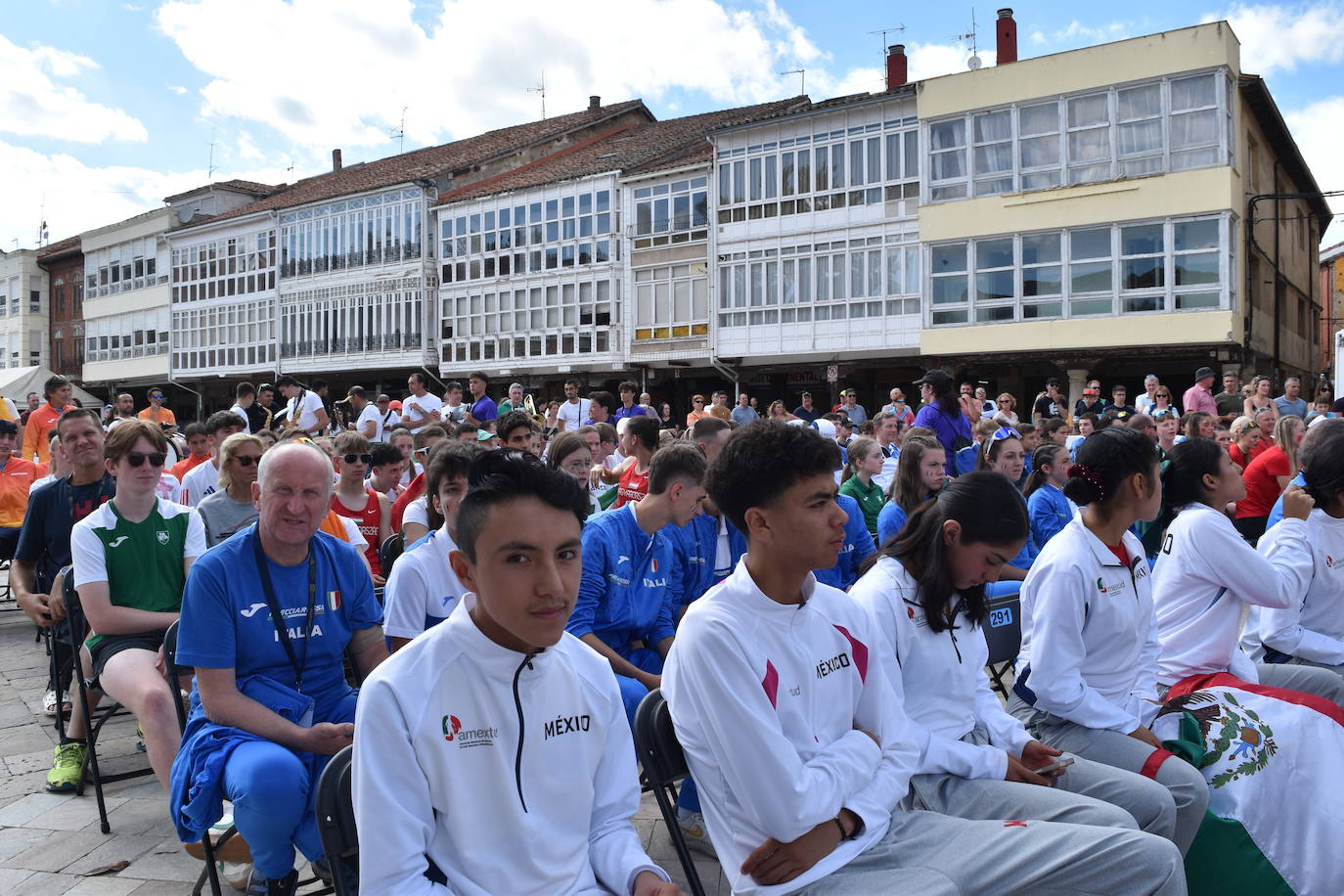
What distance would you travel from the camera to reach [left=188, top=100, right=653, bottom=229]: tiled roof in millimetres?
36156

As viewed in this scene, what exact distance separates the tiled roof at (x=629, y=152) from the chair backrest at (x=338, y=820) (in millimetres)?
25670

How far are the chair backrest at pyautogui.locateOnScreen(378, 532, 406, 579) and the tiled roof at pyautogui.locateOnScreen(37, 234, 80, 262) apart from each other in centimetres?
5389

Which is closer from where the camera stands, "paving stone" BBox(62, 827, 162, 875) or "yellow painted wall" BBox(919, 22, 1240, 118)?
"paving stone" BBox(62, 827, 162, 875)

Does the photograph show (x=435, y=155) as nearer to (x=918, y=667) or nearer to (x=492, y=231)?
(x=492, y=231)

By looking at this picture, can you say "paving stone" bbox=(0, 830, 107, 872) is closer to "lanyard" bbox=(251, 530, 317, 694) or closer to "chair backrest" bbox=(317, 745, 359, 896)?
"lanyard" bbox=(251, 530, 317, 694)

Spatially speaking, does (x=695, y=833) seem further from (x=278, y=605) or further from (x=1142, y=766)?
(x=278, y=605)

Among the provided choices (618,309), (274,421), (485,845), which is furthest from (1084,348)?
(485,845)

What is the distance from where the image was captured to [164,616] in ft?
14.4

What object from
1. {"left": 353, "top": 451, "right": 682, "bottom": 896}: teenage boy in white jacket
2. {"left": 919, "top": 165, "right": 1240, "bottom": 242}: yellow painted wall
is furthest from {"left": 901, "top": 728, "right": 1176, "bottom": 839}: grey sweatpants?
{"left": 919, "top": 165, "right": 1240, "bottom": 242}: yellow painted wall

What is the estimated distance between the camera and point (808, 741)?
2.54 metres

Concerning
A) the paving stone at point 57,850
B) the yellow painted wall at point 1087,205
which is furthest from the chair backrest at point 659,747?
the yellow painted wall at point 1087,205

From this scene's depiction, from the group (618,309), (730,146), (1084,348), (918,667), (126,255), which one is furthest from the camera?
(126,255)

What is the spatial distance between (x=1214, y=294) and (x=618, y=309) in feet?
52.9

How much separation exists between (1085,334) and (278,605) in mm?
21478
